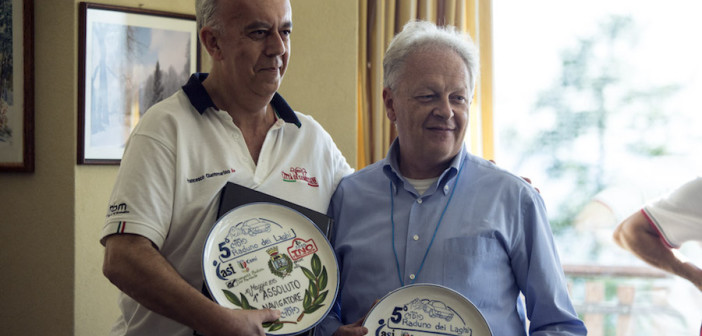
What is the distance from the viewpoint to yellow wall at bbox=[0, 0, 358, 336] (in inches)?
104

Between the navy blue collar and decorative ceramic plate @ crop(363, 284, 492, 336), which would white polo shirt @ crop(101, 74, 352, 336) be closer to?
the navy blue collar

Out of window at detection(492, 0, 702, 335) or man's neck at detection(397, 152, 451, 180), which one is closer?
man's neck at detection(397, 152, 451, 180)

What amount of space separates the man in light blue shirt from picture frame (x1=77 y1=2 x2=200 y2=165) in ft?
4.24

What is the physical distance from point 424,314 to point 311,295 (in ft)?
0.96

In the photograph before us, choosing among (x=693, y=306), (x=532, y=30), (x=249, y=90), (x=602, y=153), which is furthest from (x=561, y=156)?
(x=249, y=90)

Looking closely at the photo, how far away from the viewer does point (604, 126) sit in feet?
10.9

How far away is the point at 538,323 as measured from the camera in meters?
1.62

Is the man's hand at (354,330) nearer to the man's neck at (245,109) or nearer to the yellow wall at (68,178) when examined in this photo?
the man's neck at (245,109)

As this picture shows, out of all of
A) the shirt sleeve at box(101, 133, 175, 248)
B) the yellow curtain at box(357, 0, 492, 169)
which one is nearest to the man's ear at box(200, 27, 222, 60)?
the shirt sleeve at box(101, 133, 175, 248)

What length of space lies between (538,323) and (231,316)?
0.80 meters

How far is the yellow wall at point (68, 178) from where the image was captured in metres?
2.65

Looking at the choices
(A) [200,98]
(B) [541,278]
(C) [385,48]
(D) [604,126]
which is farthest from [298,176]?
(D) [604,126]

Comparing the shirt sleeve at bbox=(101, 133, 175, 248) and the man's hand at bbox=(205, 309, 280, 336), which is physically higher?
the shirt sleeve at bbox=(101, 133, 175, 248)

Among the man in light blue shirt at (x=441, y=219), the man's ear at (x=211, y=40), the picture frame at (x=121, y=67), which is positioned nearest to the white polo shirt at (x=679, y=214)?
the man in light blue shirt at (x=441, y=219)
